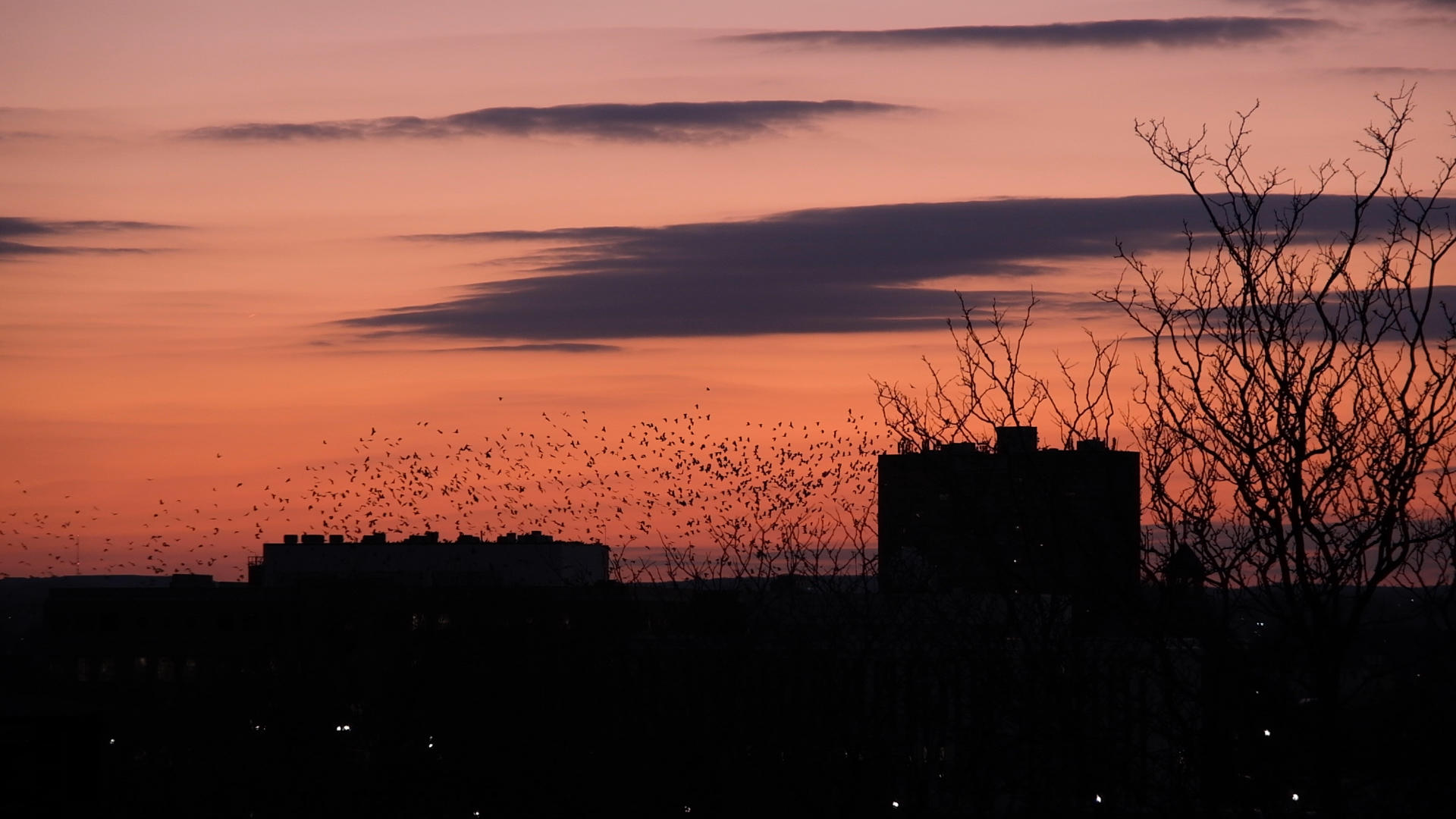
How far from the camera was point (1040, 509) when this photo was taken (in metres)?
8.60

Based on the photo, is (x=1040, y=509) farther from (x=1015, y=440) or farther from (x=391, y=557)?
(x=391, y=557)

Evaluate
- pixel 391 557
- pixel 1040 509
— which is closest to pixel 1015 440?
pixel 1040 509

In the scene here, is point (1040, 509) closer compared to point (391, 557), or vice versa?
point (1040, 509)

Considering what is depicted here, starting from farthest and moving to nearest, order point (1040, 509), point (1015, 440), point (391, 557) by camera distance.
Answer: point (391, 557) < point (1015, 440) < point (1040, 509)

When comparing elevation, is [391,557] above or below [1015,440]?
below

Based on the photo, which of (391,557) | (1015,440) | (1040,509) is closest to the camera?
(1040,509)

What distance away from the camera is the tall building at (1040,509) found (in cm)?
807

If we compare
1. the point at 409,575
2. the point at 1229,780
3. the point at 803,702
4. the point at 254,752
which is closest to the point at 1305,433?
the point at 1229,780

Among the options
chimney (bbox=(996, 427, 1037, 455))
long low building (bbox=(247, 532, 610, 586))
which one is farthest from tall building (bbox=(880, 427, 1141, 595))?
long low building (bbox=(247, 532, 610, 586))

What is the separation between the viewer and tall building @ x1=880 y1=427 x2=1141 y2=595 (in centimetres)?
807

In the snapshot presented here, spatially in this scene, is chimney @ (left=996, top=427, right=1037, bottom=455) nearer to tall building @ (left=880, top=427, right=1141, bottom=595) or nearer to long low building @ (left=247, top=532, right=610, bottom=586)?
tall building @ (left=880, top=427, right=1141, bottom=595)

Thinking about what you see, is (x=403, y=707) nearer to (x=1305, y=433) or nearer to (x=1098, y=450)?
(x=1098, y=450)

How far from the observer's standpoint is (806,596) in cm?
1717

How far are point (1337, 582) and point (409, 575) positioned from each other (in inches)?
2379
